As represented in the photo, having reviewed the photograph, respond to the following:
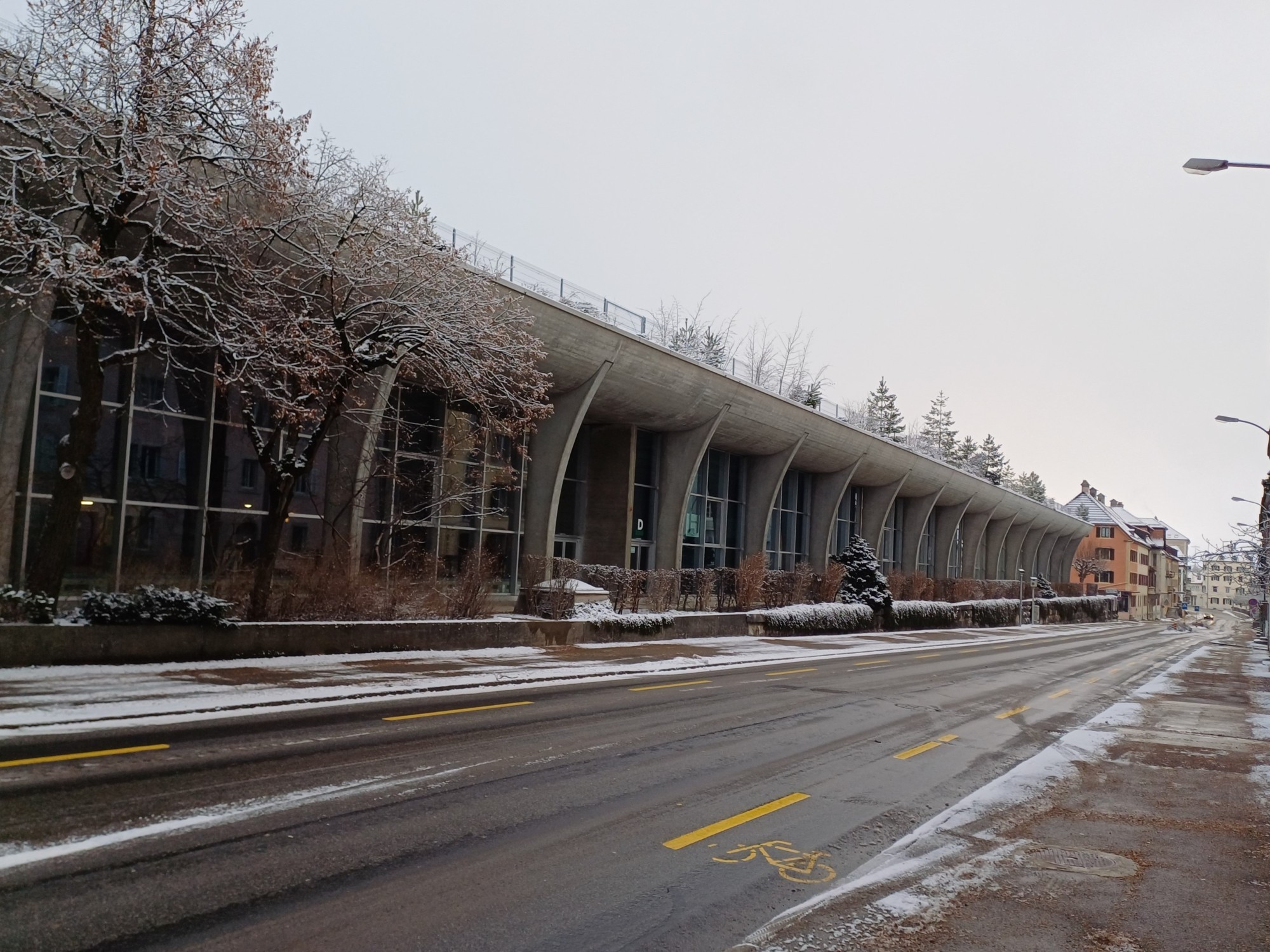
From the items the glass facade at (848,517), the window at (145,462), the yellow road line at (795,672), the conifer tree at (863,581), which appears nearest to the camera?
the yellow road line at (795,672)

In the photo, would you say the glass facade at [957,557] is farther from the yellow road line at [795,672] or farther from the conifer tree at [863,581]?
the yellow road line at [795,672]

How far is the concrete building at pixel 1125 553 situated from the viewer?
127m

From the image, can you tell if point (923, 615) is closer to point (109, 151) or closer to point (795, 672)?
point (795, 672)

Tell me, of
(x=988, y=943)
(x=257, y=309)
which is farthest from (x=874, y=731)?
(x=257, y=309)

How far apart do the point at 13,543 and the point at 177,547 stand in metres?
3.32

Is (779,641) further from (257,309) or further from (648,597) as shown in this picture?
(257,309)

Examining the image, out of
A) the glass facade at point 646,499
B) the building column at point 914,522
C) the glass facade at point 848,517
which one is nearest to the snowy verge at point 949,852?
the glass facade at point 646,499

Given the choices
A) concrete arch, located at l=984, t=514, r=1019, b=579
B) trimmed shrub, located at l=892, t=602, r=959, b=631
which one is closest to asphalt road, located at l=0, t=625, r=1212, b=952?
trimmed shrub, located at l=892, t=602, r=959, b=631

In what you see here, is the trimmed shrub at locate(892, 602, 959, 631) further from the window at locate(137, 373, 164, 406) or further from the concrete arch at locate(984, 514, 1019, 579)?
the concrete arch at locate(984, 514, 1019, 579)

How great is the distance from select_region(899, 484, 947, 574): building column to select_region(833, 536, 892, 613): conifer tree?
2156cm

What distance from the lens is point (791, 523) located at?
4991 centimetres

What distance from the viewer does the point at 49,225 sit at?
542 inches

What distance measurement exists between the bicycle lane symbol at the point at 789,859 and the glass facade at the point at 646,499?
31504 millimetres

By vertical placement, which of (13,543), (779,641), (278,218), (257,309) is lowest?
(779,641)
